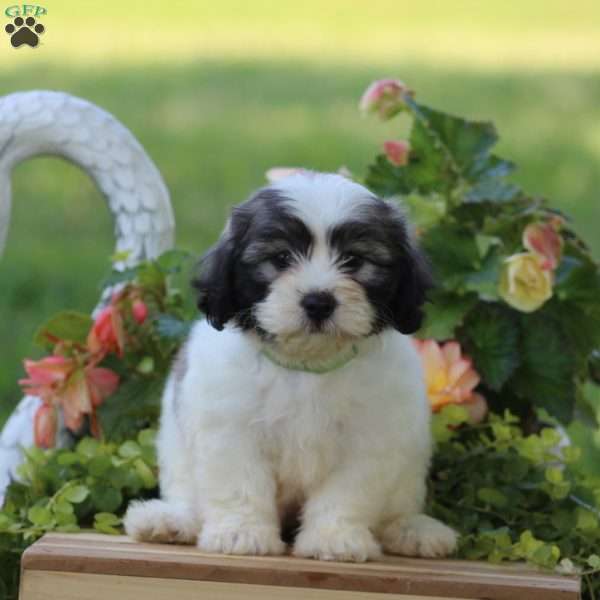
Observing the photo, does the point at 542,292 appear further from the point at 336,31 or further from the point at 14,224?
the point at 336,31

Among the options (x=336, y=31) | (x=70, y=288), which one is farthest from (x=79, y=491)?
(x=336, y=31)

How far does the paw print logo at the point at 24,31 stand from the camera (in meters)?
6.21

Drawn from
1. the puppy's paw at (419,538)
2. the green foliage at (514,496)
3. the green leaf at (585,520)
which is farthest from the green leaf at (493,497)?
the puppy's paw at (419,538)

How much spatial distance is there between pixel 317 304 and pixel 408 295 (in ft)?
1.30

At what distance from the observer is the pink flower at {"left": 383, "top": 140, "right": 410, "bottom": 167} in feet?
19.7

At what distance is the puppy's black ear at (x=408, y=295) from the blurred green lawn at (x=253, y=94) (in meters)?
3.59

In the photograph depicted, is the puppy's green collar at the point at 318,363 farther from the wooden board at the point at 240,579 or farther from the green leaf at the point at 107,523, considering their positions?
the green leaf at the point at 107,523

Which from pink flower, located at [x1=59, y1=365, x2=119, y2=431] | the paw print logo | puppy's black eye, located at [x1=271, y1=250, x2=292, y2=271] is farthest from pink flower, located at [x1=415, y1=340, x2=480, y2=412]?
the paw print logo

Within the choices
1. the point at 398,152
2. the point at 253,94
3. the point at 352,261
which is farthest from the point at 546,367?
the point at 253,94

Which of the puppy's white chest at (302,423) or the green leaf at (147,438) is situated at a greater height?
the puppy's white chest at (302,423)

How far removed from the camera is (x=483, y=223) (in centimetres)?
586

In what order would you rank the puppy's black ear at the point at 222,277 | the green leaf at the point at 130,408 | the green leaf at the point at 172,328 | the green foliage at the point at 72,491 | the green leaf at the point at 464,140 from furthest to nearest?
the green leaf at the point at 464,140 → the green leaf at the point at 130,408 → the green leaf at the point at 172,328 → the green foliage at the point at 72,491 → the puppy's black ear at the point at 222,277

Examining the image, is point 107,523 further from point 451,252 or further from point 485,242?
point 485,242

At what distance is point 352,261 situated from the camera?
4199mm
